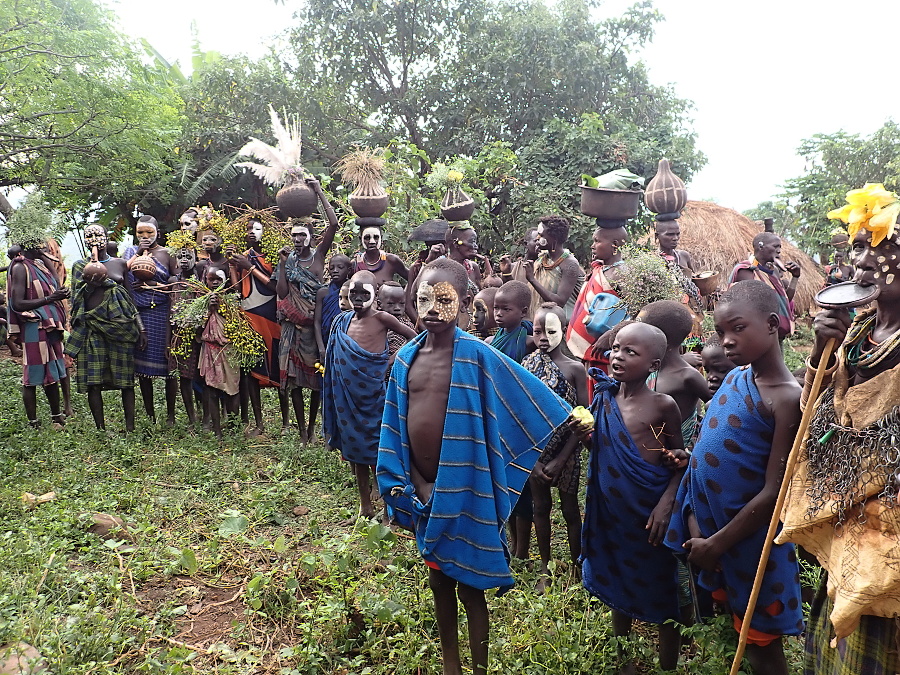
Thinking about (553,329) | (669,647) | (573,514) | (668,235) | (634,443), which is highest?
(668,235)

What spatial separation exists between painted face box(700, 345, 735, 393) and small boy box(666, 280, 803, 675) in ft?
2.76

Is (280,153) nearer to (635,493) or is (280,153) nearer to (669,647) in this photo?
(635,493)

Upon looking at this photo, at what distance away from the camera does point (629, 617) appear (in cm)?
319

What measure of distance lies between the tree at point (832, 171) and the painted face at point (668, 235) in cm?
1078

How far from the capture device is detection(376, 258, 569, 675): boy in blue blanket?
2.89m

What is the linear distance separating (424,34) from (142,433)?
12.6 meters

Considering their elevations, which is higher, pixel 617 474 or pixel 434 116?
pixel 434 116

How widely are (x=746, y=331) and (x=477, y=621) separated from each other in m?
1.61

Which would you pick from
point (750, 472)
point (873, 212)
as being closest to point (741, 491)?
point (750, 472)

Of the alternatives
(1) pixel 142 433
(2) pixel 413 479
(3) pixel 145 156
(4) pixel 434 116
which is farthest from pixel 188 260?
(4) pixel 434 116

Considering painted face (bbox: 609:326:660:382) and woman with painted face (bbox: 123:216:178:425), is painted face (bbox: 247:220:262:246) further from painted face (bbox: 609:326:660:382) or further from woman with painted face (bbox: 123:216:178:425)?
painted face (bbox: 609:326:660:382)

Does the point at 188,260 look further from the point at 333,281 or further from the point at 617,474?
the point at 617,474

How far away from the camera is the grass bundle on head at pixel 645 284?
4535 millimetres

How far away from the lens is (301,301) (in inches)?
264
